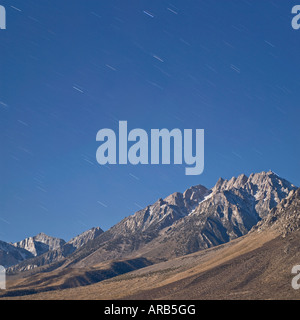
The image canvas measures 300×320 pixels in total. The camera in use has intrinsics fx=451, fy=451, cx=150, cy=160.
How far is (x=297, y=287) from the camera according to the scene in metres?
156
